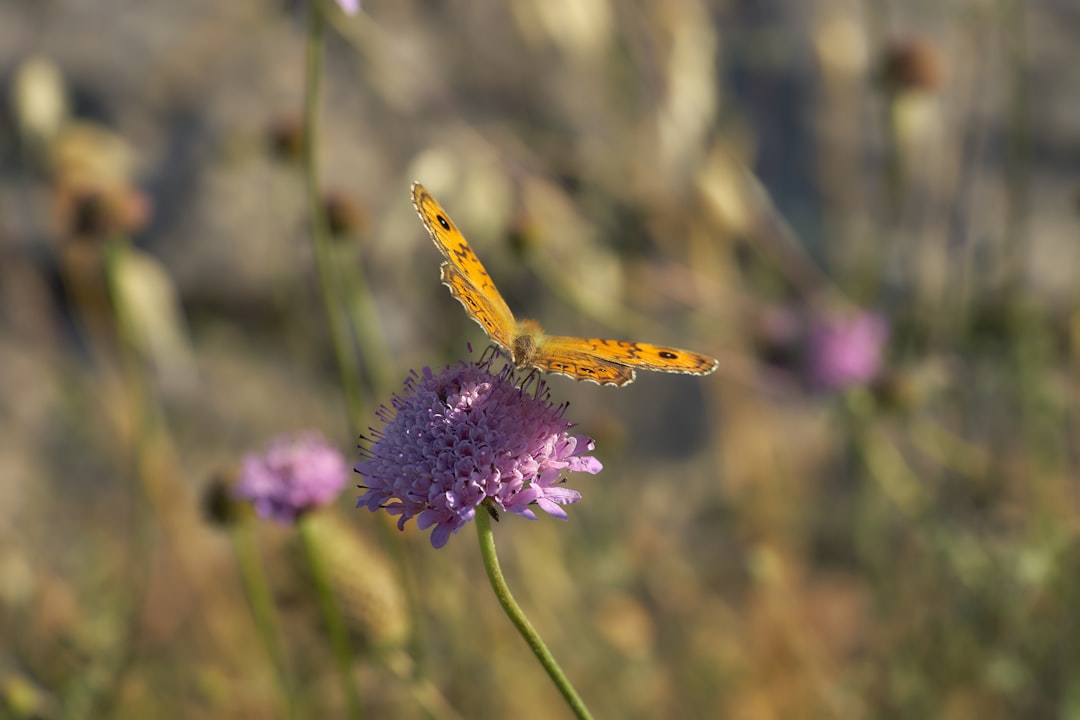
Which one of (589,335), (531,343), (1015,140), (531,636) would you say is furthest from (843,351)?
(531,636)

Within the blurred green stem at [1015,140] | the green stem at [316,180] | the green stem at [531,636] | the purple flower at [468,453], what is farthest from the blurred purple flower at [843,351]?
the green stem at [531,636]

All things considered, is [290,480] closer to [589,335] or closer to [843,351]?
[843,351]

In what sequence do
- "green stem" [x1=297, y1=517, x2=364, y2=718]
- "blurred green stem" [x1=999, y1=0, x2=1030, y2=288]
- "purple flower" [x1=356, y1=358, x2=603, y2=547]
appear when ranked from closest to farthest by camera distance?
1. "purple flower" [x1=356, y1=358, x2=603, y2=547]
2. "green stem" [x1=297, y1=517, x2=364, y2=718]
3. "blurred green stem" [x1=999, y1=0, x2=1030, y2=288]

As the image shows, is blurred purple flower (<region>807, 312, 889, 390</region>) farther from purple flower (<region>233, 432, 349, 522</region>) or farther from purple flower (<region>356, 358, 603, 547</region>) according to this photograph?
purple flower (<region>356, 358, 603, 547</region>)

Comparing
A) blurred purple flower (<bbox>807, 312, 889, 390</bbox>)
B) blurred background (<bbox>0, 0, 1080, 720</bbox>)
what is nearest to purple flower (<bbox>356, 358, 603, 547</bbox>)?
blurred background (<bbox>0, 0, 1080, 720</bbox>)

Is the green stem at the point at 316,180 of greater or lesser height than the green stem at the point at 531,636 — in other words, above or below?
above

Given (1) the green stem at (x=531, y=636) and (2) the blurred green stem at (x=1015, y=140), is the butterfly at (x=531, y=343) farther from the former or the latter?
(2) the blurred green stem at (x=1015, y=140)
